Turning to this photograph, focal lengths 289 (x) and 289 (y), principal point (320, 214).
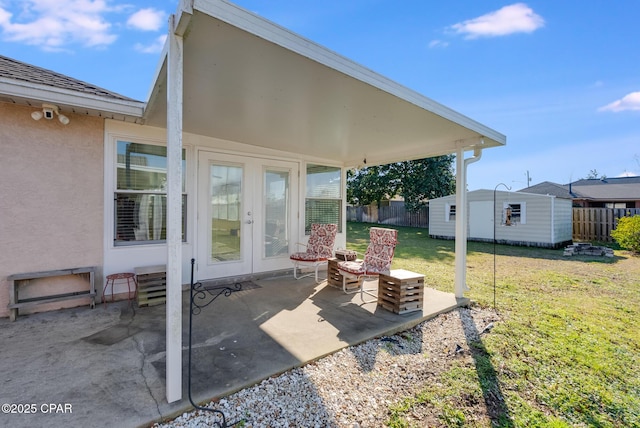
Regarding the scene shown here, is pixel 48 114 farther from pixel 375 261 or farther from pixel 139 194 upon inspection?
pixel 375 261

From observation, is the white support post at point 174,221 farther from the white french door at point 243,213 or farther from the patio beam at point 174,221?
the white french door at point 243,213

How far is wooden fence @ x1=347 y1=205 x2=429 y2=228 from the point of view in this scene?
18194 millimetres

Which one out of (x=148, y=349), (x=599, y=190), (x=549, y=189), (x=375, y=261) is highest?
(x=549, y=189)

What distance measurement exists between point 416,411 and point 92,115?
4.76 metres

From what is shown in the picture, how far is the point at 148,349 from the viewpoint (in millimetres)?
2604

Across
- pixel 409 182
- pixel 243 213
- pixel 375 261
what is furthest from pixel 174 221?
pixel 409 182

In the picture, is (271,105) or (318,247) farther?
(318,247)

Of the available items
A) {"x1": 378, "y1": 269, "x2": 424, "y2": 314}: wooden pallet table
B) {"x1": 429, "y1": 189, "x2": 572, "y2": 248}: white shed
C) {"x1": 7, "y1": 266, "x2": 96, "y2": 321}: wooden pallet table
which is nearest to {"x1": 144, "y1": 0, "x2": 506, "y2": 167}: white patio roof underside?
{"x1": 378, "y1": 269, "x2": 424, "y2": 314}: wooden pallet table

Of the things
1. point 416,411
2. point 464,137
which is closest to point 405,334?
point 416,411

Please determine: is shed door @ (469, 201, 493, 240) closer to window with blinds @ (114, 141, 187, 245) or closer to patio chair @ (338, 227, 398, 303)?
patio chair @ (338, 227, 398, 303)

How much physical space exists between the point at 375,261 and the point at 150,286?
3108 mm

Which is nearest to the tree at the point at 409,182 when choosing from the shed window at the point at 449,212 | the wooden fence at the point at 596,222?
the shed window at the point at 449,212

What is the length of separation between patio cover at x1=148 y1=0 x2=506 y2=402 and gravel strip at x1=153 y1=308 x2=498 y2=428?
474 millimetres

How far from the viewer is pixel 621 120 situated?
1673 centimetres
